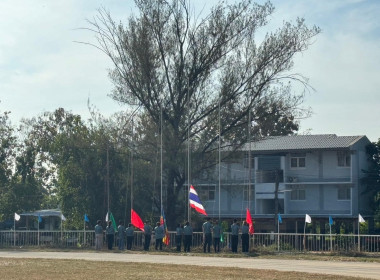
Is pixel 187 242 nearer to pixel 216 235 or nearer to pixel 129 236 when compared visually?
pixel 216 235

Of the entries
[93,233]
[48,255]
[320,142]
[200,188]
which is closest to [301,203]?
[320,142]

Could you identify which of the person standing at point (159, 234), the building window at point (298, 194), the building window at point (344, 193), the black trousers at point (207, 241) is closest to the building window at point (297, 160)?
the building window at point (298, 194)

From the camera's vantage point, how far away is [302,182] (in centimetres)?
6956

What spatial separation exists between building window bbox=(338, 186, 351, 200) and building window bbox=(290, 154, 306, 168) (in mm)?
3872

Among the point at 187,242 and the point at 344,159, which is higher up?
the point at 344,159

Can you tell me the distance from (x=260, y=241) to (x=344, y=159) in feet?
96.3

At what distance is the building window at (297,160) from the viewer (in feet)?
230

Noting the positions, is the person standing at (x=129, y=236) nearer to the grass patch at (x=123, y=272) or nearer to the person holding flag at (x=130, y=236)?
the person holding flag at (x=130, y=236)

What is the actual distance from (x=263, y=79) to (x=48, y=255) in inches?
728

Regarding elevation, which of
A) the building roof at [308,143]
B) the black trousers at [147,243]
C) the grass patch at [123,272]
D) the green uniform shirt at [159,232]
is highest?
the building roof at [308,143]

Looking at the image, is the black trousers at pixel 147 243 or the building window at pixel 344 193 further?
the building window at pixel 344 193

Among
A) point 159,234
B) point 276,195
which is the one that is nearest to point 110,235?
point 159,234

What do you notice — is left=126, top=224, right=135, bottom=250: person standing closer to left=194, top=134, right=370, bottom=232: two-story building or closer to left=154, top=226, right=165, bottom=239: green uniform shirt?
left=154, top=226, right=165, bottom=239: green uniform shirt

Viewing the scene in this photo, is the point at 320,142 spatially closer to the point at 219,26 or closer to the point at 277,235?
the point at 219,26
